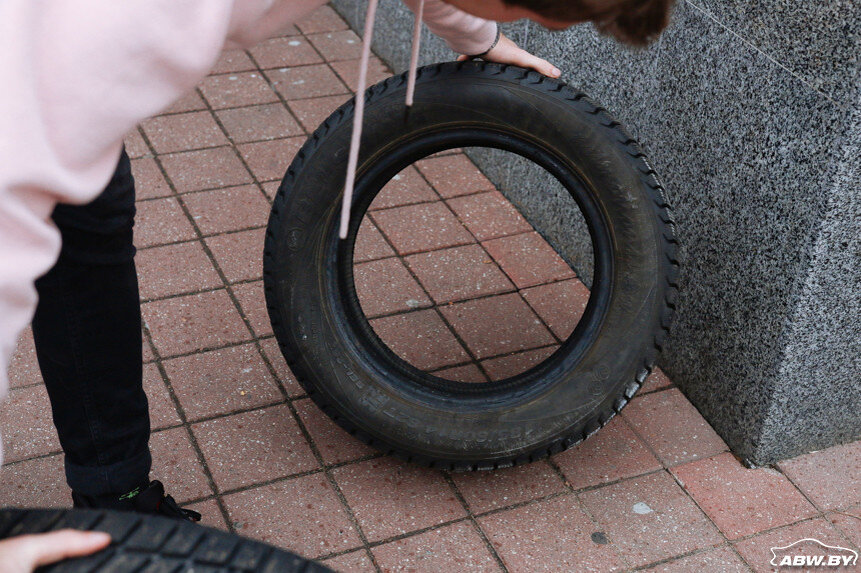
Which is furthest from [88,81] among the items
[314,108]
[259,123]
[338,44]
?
[338,44]

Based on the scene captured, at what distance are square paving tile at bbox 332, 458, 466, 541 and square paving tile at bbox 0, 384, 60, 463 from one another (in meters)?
0.79

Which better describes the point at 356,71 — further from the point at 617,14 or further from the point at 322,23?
the point at 617,14

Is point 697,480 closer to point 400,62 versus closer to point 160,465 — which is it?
point 160,465

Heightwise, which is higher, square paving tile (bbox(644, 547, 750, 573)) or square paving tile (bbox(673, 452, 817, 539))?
square paving tile (bbox(644, 547, 750, 573))

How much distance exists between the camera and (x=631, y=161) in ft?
7.89

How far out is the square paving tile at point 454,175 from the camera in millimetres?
3771

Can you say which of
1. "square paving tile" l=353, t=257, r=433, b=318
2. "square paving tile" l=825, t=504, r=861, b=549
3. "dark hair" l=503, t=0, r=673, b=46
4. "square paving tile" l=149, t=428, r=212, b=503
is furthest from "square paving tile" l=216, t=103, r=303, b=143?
"dark hair" l=503, t=0, r=673, b=46

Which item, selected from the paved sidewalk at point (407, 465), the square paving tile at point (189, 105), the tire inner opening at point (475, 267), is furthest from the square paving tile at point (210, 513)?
the square paving tile at point (189, 105)

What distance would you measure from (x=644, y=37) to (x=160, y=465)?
172 centimetres

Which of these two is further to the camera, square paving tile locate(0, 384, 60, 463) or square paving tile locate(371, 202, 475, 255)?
square paving tile locate(371, 202, 475, 255)

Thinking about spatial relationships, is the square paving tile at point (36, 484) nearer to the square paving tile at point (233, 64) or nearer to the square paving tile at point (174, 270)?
the square paving tile at point (174, 270)

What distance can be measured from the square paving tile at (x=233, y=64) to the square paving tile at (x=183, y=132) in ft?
1.37

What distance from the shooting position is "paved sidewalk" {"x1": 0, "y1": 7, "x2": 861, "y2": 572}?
7.93ft

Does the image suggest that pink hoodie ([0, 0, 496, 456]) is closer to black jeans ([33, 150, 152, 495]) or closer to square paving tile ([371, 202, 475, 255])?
black jeans ([33, 150, 152, 495])
